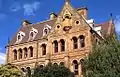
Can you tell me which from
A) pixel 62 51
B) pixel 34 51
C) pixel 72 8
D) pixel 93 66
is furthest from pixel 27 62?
pixel 93 66

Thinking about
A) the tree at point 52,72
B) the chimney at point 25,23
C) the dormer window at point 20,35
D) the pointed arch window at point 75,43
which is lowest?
the tree at point 52,72

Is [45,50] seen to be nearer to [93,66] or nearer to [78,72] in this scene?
[78,72]

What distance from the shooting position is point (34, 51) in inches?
2773

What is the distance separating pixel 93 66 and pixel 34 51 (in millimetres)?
27263

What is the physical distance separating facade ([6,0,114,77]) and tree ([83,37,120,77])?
15567 mm

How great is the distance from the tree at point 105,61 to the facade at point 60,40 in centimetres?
1557

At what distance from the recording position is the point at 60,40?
66.8m

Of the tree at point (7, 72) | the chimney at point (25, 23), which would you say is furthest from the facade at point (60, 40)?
the tree at point (7, 72)

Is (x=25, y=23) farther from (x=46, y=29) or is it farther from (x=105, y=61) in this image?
(x=105, y=61)

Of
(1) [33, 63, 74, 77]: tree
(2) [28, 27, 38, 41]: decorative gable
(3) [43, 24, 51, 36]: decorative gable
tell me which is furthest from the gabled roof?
(1) [33, 63, 74, 77]: tree

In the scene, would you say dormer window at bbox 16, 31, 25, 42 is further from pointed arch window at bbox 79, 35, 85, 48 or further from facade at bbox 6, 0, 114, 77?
pointed arch window at bbox 79, 35, 85, 48

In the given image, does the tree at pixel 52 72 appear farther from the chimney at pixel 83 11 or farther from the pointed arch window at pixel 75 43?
the chimney at pixel 83 11

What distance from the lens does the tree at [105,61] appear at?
4291 cm

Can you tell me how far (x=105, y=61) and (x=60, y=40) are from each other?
78.1ft
